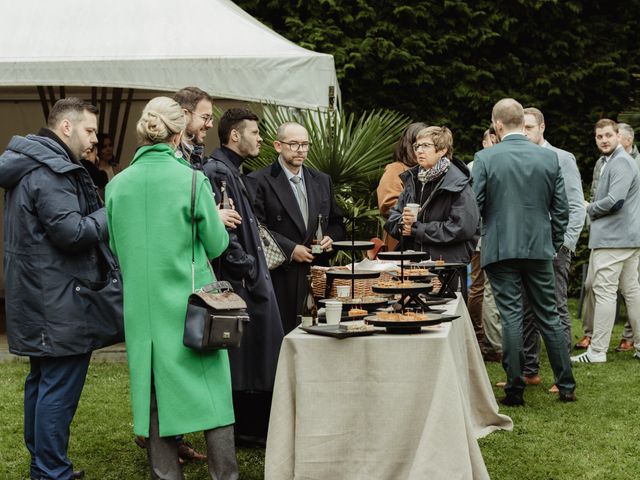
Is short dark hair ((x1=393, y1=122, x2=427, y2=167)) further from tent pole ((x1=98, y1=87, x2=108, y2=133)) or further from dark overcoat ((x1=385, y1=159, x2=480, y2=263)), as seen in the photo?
tent pole ((x1=98, y1=87, x2=108, y2=133))

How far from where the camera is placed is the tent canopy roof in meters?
8.21

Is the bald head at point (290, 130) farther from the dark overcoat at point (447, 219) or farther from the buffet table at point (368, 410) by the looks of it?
the buffet table at point (368, 410)

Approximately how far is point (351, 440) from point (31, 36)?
5.31 m

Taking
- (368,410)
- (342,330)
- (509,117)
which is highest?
(509,117)

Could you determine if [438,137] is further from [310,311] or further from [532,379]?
[532,379]

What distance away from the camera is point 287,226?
20.4ft

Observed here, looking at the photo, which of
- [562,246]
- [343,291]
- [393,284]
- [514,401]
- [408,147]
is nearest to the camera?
[393,284]

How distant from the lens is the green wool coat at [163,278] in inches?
171

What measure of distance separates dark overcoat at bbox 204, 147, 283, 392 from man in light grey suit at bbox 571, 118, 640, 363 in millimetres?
3688

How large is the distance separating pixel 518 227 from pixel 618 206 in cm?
206

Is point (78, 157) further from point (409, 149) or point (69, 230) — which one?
point (409, 149)

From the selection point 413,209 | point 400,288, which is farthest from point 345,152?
point 400,288

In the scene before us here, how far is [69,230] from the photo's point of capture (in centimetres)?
476

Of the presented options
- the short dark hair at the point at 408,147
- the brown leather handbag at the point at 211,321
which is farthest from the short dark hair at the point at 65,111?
the short dark hair at the point at 408,147
